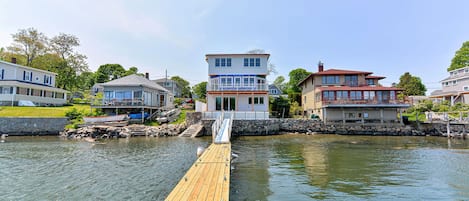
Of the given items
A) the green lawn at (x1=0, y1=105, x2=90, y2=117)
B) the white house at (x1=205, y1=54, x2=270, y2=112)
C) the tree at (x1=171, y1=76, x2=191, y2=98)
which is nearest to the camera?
the green lawn at (x1=0, y1=105, x2=90, y2=117)

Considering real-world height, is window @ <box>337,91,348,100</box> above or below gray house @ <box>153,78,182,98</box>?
below

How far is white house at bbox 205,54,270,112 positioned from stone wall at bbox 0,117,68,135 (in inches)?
650

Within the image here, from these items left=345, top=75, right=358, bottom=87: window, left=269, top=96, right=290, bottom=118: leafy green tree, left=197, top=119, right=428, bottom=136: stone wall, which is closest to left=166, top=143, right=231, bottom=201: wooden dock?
left=197, top=119, right=428, bottom=136: stone wall

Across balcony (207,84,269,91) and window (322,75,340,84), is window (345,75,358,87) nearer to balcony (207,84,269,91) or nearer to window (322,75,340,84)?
window (322,75,340,84)

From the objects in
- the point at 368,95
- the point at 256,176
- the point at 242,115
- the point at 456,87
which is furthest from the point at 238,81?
the point at 456,87

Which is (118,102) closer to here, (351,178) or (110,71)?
(351,178)

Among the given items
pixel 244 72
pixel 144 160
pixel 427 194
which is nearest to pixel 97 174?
pixel 144 160

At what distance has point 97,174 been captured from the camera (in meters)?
9.42

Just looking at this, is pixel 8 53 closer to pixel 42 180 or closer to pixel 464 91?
pixel 42 180

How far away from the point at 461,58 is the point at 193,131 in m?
64.9

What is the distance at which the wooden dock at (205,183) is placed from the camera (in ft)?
16.2

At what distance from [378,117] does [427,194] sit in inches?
1078

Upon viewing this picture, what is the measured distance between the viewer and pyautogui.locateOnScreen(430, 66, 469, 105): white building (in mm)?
40722

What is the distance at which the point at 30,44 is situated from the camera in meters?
42.4
